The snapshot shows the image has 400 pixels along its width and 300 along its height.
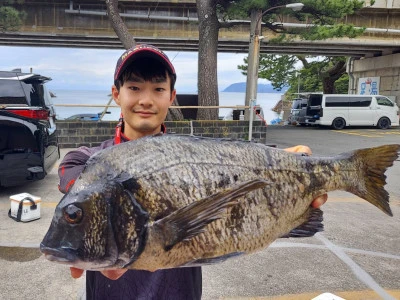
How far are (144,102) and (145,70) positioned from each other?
146 mm

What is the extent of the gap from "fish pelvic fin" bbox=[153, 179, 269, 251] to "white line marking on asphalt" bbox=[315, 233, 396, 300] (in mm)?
3113

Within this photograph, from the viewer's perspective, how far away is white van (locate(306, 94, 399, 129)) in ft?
73.4

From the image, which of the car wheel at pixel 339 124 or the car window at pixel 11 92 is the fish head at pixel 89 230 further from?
the car wheel at pixel 339 124

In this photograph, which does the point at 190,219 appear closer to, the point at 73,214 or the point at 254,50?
the point at 73,214

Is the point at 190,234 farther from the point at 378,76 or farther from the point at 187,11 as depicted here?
the point at 378,76

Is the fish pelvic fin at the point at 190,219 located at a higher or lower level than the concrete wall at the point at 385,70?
lower

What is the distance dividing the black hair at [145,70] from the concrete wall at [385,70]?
2832 centimetres

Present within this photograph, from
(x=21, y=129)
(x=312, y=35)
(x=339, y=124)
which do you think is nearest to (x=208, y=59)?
(x=312, y=35)

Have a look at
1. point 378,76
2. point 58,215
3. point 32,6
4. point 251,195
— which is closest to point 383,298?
point 251,195

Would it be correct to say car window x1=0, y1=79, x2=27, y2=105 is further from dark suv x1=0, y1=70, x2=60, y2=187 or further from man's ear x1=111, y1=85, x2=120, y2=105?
man's ear x1=111, y1=85, x2=120, y2=105

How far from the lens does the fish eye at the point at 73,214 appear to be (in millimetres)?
1232

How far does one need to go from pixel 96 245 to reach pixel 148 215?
0.64ft

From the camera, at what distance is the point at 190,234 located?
121 centimetres

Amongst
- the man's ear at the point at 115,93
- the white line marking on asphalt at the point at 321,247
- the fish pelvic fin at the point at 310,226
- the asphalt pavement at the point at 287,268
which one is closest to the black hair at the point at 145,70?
the man's ear at the point at 115,93
